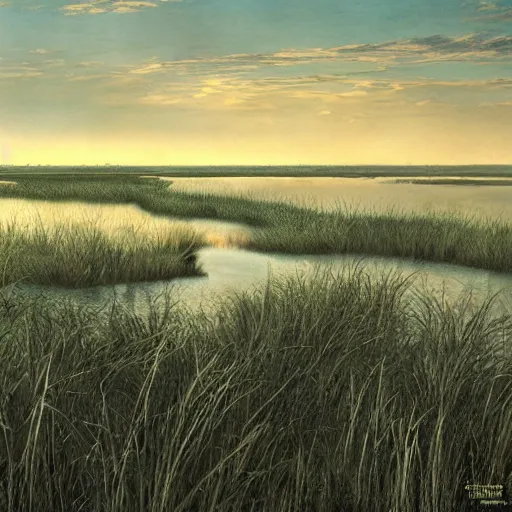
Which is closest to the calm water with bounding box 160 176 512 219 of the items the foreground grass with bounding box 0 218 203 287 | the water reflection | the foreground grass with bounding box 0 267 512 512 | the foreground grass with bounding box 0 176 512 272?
the foreground grass with bounding box 0 176 512 272

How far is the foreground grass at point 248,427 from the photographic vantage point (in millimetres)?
1929

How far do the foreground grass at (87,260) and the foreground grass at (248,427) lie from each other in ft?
9.73

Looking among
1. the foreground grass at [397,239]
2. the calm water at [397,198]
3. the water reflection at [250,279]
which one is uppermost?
the calm water at [397,198]

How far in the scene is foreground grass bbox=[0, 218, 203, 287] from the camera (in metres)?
6.05

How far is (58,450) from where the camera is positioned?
2.13 metres

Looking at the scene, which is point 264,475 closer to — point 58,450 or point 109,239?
point 58,450

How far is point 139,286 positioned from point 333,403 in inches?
145

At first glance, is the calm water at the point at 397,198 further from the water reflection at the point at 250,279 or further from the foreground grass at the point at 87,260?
the foreground grass at the point at 87,260

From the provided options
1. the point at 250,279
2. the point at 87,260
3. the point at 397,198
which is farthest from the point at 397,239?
the point at 397,198

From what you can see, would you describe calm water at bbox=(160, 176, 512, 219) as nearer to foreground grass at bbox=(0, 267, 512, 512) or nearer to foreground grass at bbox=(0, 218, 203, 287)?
foreground grass at bbox=(0, 218, 203, 287)

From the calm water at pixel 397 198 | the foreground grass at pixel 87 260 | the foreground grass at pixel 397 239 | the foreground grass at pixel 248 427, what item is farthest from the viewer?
the calm water at pixel 397 198

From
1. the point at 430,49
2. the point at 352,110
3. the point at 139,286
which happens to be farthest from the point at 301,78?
the point at 139,286

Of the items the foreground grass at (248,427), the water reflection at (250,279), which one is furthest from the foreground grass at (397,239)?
the foreground grass at (248,427)

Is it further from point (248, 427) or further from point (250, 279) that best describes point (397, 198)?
point (248, 427)
